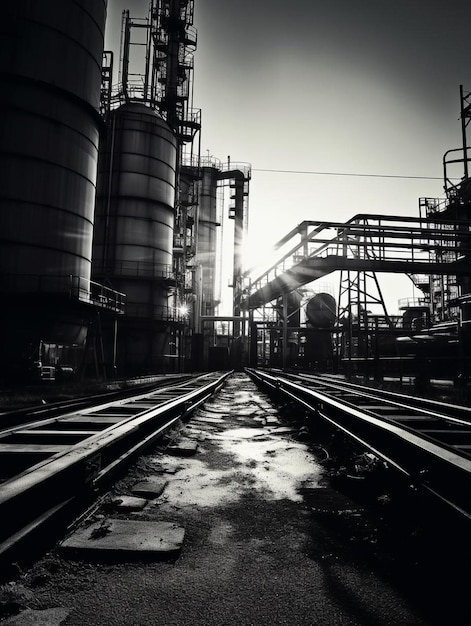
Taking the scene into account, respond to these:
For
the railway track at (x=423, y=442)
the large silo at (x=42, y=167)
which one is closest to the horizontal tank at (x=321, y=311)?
the large silo at (x=42, y=167)

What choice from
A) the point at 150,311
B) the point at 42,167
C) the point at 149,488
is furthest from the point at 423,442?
the point at 150,311

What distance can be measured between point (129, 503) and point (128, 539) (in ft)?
1.74

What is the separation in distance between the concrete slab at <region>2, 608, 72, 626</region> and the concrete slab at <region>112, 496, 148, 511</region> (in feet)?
3.24

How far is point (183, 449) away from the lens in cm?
398

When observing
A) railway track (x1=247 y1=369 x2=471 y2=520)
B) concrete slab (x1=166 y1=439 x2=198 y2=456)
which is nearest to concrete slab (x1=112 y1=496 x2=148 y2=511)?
concrete slab (x1=166 y1=439 x2=198 y2=456)

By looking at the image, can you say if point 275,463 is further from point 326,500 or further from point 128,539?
point 128,539

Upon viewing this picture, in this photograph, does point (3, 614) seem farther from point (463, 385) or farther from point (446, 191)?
point (446, 191)

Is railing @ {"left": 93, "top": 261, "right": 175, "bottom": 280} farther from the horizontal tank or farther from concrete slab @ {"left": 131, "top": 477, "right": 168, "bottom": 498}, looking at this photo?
concrete slab @ {"left": 131, "top": 477, "right": 168, "bottom": 498}

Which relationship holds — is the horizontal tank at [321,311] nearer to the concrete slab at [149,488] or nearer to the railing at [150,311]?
the railing at [150,311]

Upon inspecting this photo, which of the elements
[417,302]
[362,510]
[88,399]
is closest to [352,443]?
[362,510]

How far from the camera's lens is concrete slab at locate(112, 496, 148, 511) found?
2387 millimetres

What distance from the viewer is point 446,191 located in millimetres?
22797

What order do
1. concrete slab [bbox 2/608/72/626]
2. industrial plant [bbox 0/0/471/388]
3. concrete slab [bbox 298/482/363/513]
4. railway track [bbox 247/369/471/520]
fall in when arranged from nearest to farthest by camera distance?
1. concrete slab [bbox 2/608/72/626]
2. railway track [bbox 247/369/471/520]
3. concrete slab [bbox 298/482/363/513]
4. industrial plant [bbox 0/0/471/388]

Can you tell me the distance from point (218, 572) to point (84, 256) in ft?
54.3
